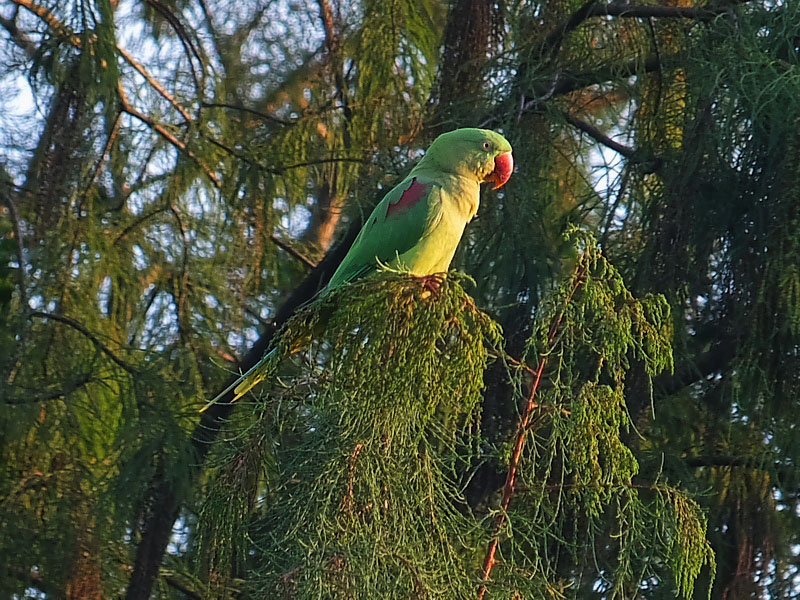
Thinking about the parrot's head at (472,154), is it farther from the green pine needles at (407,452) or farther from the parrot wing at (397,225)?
the green pine needles at (407,452)

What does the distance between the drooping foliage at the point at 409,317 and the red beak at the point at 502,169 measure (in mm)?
203

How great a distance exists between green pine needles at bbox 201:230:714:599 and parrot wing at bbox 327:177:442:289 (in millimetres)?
524

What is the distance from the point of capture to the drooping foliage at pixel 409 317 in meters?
1.65

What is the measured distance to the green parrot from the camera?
233cm

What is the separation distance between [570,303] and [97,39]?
5.96 ft

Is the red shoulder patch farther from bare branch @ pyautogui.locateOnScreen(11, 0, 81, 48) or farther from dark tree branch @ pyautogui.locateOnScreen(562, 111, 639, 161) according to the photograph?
bare branch @ pyautogui.locateOnScreen(11, 0, 81, 48)

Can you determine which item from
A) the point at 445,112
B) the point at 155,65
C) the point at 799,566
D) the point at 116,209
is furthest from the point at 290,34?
the point at 799,566

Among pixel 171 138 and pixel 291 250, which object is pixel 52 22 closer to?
pixel 171 138

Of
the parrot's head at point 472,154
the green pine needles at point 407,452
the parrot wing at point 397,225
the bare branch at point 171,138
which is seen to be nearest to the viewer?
the green pine needles at point 407,452

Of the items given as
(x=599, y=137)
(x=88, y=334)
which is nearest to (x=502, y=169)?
(x=599, y=137)

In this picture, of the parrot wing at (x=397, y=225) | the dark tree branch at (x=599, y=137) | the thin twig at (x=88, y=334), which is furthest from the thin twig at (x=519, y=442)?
the thin twig at (x=88, y=334)

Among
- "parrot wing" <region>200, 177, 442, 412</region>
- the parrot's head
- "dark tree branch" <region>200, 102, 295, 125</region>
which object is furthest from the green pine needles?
"dark tree branch" <region>200, 102, 295, 125</region>

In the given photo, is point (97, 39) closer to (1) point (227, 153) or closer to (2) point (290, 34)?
(1) point (227, 153)

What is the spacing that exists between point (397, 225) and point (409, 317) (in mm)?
762
